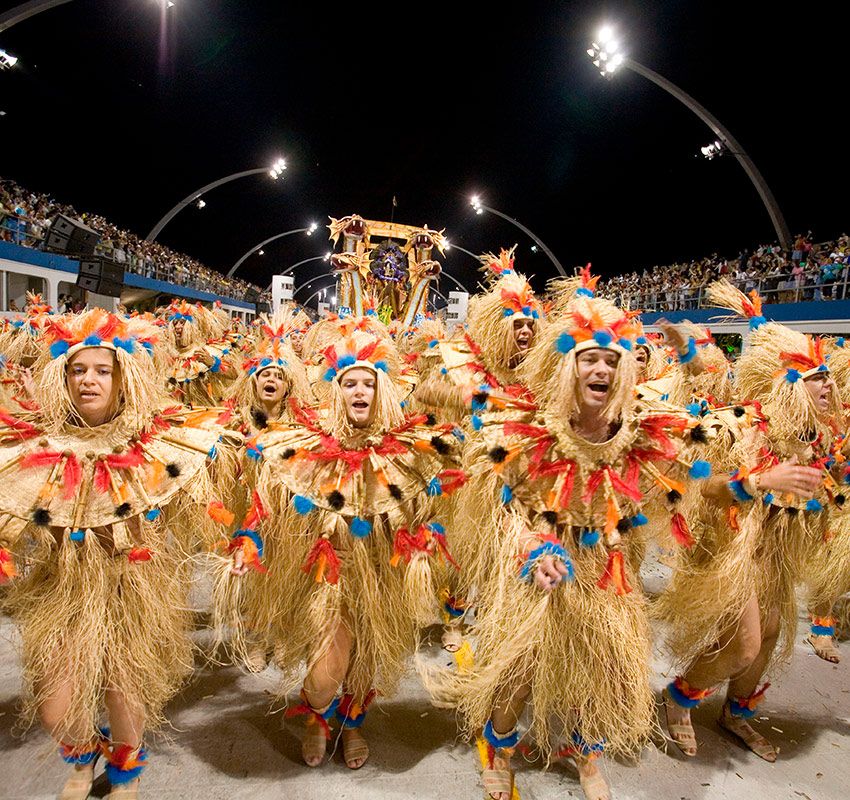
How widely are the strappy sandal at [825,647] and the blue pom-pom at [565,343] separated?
3.16 metres

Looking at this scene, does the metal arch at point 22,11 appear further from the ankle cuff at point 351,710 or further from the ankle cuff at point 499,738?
the ankle cuff at point 499,738

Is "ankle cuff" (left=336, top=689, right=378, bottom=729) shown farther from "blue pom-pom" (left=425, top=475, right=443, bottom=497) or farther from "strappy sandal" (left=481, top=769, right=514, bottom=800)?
"blue pom-pom" (left=425, top=475, right=443, bottom=497)

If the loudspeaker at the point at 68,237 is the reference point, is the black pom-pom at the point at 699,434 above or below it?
below

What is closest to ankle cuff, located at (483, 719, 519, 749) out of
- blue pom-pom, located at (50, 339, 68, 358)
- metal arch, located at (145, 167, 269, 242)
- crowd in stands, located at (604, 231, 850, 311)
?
blue pom-pom, located at (50, 339, 68, 358)

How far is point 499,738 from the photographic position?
244 cm

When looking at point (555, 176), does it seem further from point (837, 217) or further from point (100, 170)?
point (100, 170)

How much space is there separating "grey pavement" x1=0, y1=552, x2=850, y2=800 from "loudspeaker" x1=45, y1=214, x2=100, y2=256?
9508 mm

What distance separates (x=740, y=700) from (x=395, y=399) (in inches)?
90.9

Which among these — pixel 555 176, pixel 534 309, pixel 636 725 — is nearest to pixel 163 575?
pixel 636 725

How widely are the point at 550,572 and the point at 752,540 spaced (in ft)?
4.16

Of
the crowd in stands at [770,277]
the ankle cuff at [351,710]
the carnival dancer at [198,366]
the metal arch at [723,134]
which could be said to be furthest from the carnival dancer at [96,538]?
the metal arch at [723,134]

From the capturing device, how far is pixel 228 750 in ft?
9.03

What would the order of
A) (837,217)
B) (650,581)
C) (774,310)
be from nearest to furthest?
(650,581)
(774,310)
(837,217)

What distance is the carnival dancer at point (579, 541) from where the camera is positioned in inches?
90.2
